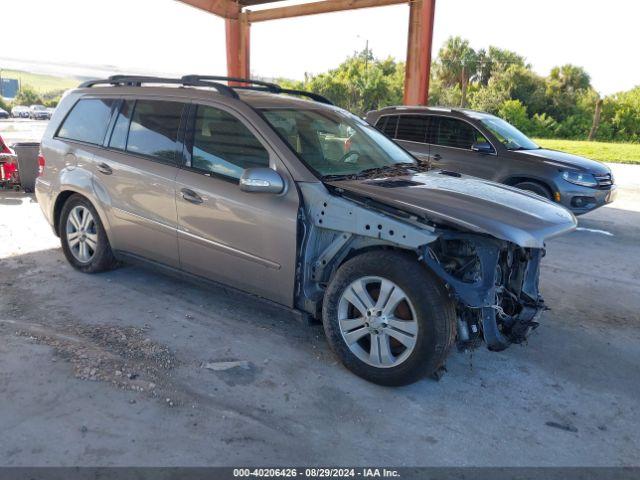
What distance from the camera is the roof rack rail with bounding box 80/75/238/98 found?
415 cm

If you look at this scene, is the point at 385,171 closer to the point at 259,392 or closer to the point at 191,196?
the point at 191,196

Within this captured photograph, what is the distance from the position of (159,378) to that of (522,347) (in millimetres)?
2608

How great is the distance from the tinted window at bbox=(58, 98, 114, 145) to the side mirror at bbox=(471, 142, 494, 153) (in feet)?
17.7

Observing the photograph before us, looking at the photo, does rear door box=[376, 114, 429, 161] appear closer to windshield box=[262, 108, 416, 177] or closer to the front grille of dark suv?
the front grille of dark suv

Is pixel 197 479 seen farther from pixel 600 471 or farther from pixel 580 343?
pixel 580 343

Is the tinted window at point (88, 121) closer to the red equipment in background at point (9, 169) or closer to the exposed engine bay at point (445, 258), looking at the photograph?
the exposed engine bay at point (445, 258)

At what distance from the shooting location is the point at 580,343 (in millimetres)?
4172

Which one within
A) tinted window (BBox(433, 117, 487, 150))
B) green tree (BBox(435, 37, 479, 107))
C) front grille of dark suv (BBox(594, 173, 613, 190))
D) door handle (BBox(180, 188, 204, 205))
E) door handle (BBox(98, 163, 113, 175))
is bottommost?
front grille of dark suv (BBox(594, 173, 613, 190))

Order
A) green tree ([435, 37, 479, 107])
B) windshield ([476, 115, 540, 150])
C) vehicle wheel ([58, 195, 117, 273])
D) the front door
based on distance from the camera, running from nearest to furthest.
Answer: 1. the front door
2. vehicle wheel ([58, 195, 117, 273])
3. windshield ([476, 115, 540, 150])
4. green tree ([435, 37, 479, 107])

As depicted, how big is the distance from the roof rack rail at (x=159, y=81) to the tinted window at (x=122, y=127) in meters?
0.26

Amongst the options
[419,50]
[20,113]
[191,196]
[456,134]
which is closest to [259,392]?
[191,196]

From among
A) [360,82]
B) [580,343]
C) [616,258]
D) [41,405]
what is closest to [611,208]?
[616,258]

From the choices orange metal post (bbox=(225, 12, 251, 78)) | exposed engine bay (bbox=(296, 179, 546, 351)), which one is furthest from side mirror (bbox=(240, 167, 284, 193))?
orange metal post (bbox=(225, 12, 251, 78))

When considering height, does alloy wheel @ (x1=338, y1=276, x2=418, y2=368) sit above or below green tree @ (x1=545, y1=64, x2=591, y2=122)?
below
